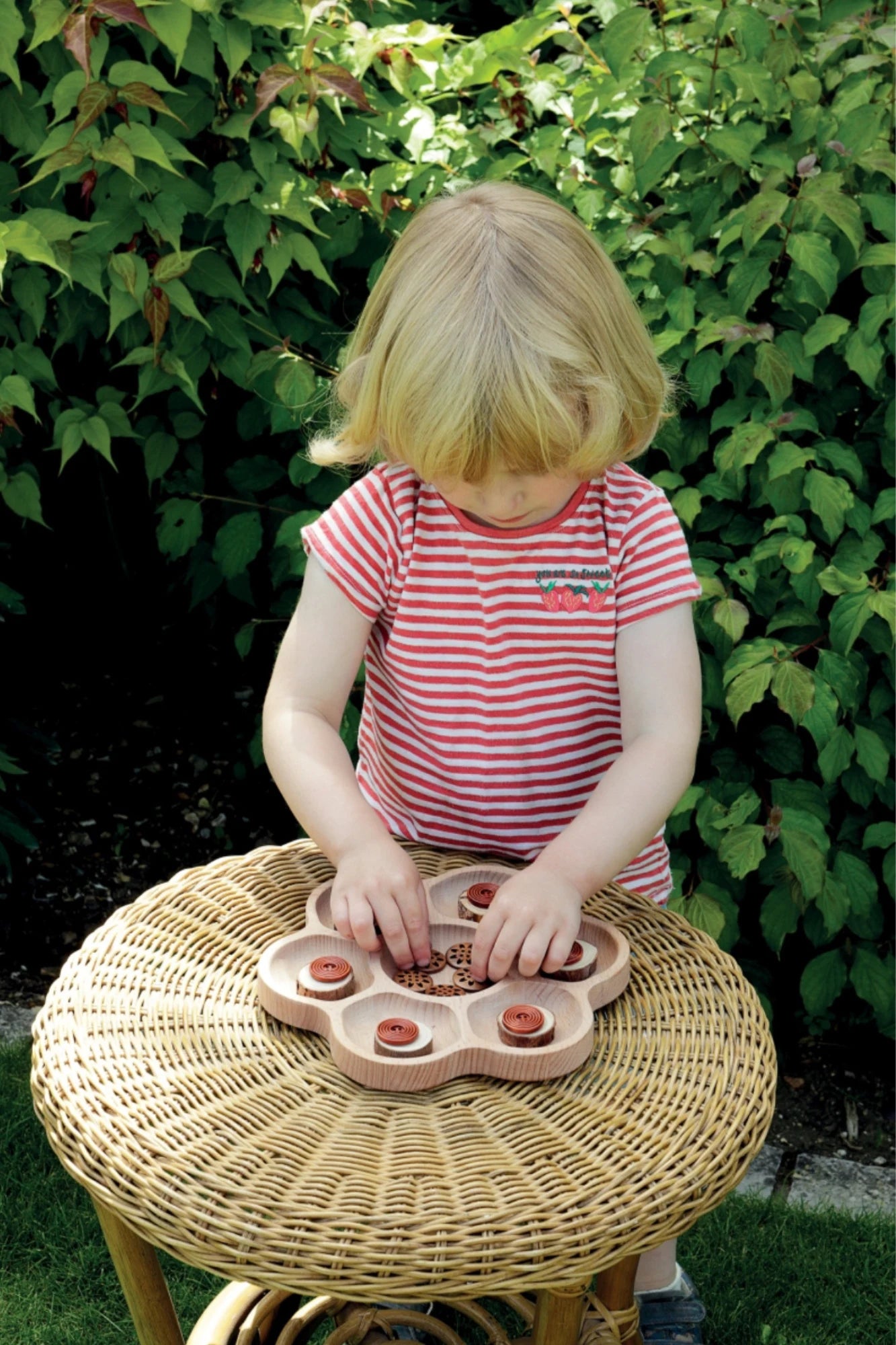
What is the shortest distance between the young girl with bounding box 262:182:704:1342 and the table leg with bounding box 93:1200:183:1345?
33cm

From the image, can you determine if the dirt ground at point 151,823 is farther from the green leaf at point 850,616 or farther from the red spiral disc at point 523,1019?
the red spiral disc at point 523,1019

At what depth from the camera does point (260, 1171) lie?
1.06 metres

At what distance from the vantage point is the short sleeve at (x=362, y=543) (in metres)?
1.51

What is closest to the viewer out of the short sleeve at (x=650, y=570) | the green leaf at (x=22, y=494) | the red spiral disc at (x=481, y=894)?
the red spiral disc at (x=481, y=894)

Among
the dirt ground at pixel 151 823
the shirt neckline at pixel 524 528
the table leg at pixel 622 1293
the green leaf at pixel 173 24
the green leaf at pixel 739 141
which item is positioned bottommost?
the dirt ground at pixel 151 823

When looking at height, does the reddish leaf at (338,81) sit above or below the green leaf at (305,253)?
above

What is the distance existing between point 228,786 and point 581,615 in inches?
66.9

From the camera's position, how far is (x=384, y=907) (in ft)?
4.26

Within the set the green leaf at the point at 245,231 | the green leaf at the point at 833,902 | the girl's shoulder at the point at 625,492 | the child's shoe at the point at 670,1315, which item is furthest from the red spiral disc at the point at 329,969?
the green leaf at the point at 245,231

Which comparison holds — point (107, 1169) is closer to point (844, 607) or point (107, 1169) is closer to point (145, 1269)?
point (145, 1269)

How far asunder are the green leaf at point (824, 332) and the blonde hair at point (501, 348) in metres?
0.73

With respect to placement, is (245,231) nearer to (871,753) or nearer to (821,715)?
(821,715)

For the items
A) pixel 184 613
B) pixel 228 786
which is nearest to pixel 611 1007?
pixel 228 786

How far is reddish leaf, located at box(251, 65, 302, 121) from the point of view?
2016 millimetres
